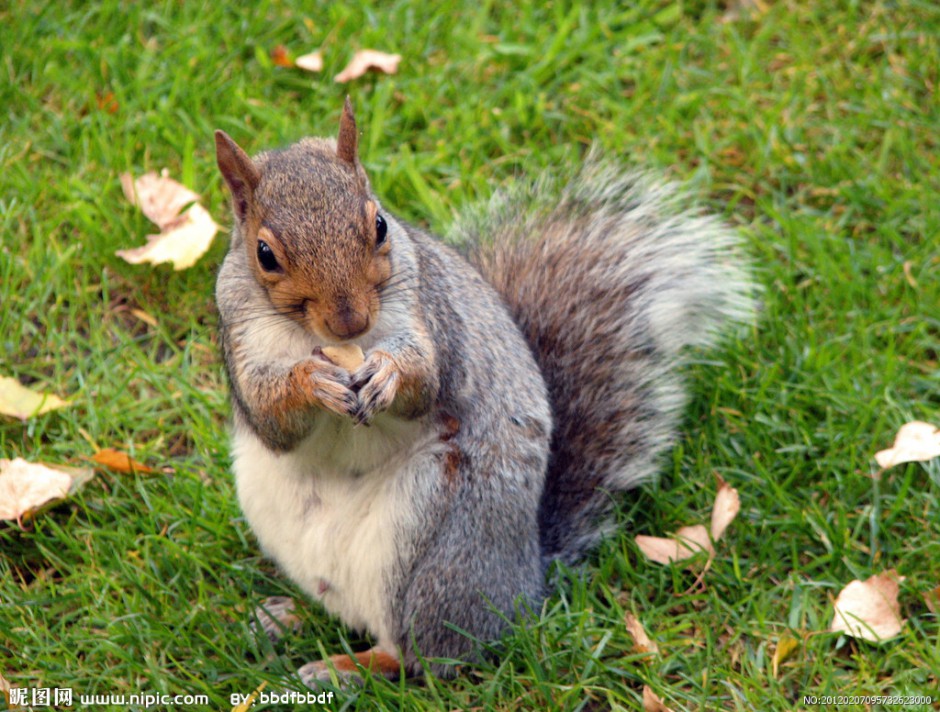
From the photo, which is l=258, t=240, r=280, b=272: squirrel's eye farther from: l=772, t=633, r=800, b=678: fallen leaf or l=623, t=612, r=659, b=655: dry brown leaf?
l=772, t=633, r=800, b=678: fallen leaf

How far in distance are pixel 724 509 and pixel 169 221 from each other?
132cm

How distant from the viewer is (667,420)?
2.11 metres

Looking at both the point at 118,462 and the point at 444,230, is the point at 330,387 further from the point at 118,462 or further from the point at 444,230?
the point at 444,230

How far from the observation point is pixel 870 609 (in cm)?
192

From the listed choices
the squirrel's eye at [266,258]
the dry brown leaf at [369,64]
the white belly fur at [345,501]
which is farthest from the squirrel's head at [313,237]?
the dry brown leaf at [369,64]

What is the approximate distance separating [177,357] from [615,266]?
923mm

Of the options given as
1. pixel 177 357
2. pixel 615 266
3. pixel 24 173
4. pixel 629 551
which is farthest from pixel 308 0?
pixel 629 551

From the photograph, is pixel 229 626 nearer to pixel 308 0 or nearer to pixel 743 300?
pixel 743 300

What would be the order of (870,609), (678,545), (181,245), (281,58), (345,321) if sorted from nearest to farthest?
(345,321), (870,609), (678,545), (181,245), (281,58)

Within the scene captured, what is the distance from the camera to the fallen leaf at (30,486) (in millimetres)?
2076

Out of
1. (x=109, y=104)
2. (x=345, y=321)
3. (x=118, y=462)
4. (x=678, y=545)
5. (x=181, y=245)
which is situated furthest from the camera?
(x=109, y=104)

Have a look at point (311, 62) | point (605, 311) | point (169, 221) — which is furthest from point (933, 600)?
point (311, 62)

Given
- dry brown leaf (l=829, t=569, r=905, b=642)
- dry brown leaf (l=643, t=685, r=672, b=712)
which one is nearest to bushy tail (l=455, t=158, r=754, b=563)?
dry brown leaf (l=643, t=685, r=672, b=712)

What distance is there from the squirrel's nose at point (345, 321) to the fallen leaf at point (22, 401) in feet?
2.99
